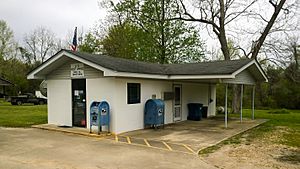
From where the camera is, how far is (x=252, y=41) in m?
22.6

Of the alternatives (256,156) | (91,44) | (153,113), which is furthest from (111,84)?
(91,44)

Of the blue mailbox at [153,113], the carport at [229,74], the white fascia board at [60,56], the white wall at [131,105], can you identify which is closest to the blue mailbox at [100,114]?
the white wall at [131,105]

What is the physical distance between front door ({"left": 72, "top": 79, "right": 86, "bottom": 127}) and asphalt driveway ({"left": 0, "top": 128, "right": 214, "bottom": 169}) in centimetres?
220

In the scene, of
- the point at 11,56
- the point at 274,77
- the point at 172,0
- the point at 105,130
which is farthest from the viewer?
the point at 11,56

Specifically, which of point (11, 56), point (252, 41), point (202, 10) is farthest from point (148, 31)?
point (11, 56)

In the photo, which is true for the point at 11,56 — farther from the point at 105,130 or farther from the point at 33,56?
the point at 105,130

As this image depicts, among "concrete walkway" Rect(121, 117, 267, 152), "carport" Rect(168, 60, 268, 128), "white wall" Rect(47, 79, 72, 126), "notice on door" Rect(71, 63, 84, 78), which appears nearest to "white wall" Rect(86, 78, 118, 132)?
"notice on door" Rect(71, 63, 84, 78)

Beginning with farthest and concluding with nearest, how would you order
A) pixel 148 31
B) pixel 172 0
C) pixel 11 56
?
1. pixel 11 56
2. pixel 148 31
3. pixel 172 0

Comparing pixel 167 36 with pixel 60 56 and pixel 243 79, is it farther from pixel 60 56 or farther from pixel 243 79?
pixel 60 56

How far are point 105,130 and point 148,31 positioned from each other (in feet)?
59.1

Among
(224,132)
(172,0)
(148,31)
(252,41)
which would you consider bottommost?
(224,132)

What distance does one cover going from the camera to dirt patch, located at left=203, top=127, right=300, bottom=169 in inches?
269

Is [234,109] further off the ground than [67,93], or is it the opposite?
[67,93]

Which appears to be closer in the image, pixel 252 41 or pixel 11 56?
pixel 252 41
